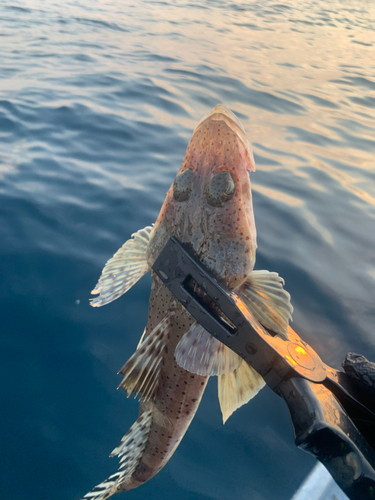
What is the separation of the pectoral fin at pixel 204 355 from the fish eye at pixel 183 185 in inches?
37.6

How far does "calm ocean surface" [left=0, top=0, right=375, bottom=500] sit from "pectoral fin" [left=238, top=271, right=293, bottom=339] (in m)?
1.45

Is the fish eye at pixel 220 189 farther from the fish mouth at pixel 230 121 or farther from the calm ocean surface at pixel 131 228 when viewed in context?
the calm ocean surface at pixel 131 228

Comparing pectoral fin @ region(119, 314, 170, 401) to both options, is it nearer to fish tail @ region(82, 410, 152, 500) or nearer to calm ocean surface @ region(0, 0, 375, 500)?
fish tail @ region(82, 410, 152, 500)

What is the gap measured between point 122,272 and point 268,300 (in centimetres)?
109

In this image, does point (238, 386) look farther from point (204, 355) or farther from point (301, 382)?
point (301, 382)

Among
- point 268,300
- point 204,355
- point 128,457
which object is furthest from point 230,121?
point 128,457

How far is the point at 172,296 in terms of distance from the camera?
2.75m

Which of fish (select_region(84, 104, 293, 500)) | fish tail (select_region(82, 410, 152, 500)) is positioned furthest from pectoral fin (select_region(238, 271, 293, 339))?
fish tail (select_region(82, 410, 152, 500))

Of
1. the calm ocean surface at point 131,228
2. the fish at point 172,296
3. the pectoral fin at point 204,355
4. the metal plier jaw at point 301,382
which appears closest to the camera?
the metal plier jaw at point 301,382

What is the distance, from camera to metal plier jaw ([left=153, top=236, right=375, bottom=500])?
1.89 metres

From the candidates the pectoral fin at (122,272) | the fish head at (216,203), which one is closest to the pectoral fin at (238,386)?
the fish head at (216,203)

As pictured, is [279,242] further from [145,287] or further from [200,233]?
[200,233]

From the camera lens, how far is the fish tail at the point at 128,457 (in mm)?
3008

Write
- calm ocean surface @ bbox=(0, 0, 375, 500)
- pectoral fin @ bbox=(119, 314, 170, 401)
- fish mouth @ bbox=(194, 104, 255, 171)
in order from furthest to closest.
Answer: calm ocean surface @ bbox=(0, 0, 375, 500), fish mouth @ bbox=(194, 104, 255, 171), pectoral fin @ bbox=(119, 314, 170, 401)
